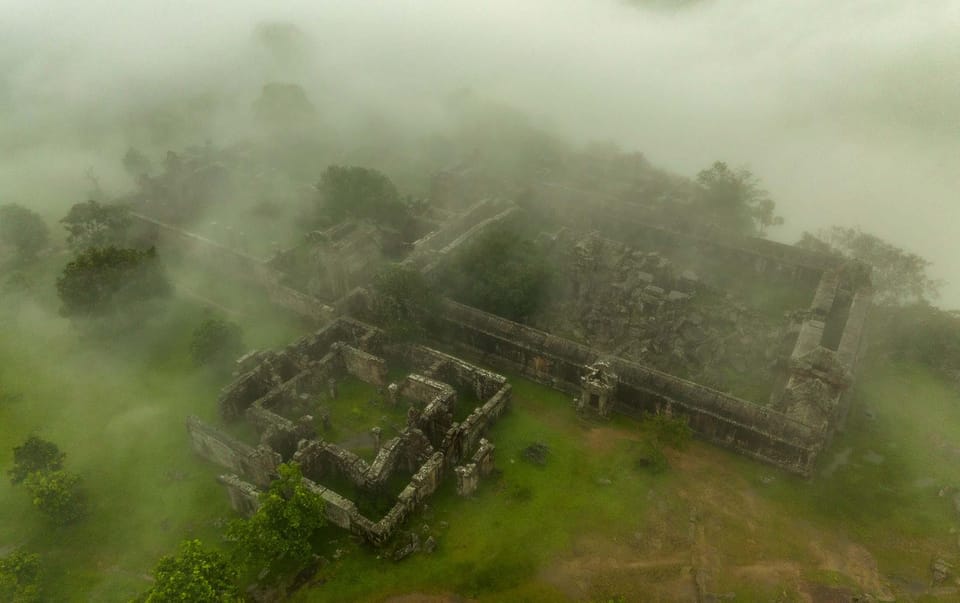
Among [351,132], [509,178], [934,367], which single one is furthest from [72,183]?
[934,367]

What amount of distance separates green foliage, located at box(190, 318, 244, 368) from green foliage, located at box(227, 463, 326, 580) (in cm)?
1454

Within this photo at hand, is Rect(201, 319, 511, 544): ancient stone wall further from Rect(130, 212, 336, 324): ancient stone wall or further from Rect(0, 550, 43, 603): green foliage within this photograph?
Rect(0, 550, 43, 603): green foliage

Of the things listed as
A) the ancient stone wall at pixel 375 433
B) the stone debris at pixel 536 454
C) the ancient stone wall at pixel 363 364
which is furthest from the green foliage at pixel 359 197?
the stone debris at pixel 536 454

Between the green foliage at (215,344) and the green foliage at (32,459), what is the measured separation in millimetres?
9396

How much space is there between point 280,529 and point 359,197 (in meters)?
30.9

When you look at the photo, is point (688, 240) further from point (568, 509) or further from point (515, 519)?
A: point (515, 519)

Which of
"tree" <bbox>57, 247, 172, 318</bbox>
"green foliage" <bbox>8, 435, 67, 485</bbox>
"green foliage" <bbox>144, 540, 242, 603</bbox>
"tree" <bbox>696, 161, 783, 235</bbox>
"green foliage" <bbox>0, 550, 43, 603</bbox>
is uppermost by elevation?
"tree" <bbox>696, 161, 783, 235</bbox>

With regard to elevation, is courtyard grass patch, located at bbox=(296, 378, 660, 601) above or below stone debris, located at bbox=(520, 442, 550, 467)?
below

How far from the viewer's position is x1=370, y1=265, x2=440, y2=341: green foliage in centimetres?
3791

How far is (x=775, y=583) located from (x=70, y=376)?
41.5 metres

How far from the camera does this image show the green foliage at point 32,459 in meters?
29.9

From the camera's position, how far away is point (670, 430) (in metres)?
32.6

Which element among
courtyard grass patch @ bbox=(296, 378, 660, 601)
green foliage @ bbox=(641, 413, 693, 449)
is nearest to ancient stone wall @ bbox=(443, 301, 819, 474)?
green foliage @ bbox=(641, 413, 693, 449)

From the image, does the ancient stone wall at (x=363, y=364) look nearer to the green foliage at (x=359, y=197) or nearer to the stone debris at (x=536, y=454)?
the stone debris at (x=536, y=454)
